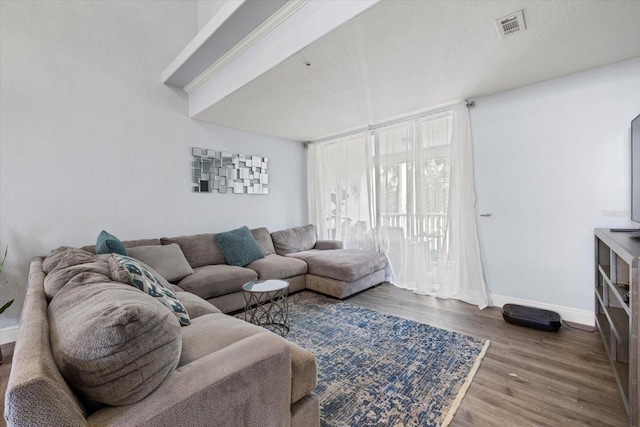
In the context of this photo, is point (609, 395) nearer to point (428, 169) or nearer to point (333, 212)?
point (428, 169)

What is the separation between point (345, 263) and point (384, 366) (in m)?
1.49

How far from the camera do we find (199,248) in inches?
128

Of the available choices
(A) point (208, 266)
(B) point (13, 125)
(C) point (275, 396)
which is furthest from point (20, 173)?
(C) point (275, 396)

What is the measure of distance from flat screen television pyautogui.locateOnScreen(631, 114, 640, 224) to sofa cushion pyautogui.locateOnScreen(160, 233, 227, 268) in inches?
152

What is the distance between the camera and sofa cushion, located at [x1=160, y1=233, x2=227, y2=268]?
3137 millimetres

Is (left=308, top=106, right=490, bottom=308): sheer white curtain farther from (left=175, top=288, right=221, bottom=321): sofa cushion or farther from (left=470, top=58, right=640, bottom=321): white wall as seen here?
(left=175, top=288, right=221, bottom=321): sofa cushion

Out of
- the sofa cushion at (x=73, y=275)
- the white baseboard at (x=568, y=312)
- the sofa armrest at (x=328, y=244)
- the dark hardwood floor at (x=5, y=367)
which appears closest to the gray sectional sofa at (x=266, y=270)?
the sofa armrest at (x=328, y=244)

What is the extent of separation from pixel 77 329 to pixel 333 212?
3.97 metres

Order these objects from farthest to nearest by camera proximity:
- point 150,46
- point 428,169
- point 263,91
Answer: point 428,169
point 150,46
point 263,91

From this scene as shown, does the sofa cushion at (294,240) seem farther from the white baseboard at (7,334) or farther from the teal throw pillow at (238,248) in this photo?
the white baseboard at (7,334)

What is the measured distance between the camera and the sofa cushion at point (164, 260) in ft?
8.52

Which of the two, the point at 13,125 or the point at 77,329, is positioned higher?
the point at 13,125

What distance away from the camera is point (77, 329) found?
28.5 inches

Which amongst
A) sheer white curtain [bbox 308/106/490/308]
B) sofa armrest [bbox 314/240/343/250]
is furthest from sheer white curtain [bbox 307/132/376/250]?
sofa armrest [bbox 314/240/343/250]
